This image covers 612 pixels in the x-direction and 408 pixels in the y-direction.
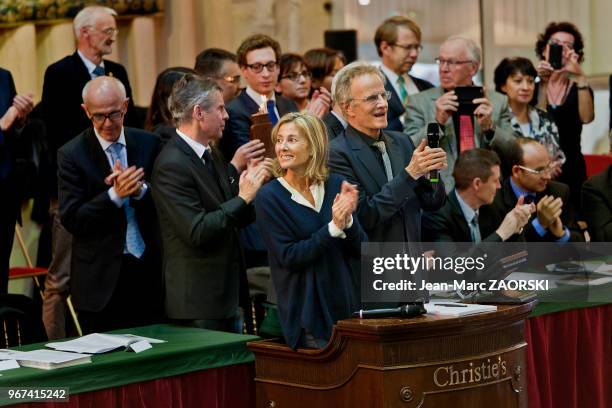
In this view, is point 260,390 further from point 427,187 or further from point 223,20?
point 223,20

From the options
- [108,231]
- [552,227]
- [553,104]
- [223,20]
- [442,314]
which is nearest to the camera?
[442,314]

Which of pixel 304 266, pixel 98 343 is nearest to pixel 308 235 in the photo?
pixel 304 266

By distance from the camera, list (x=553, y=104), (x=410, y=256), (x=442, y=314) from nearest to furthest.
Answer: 1. (x=442, y=314)
2. (x=410, y=256)
3. (x=553, y=104)

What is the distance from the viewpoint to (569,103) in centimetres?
810

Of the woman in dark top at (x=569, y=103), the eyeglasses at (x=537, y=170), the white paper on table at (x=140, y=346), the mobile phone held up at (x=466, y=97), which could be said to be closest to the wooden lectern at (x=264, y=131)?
the mobile phone held up at (x=466, y=97)

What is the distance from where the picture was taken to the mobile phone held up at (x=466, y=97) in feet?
22.3

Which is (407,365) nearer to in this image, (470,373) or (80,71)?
(470,373)

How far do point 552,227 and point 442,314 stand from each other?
233cm

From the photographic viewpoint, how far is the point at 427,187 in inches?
207

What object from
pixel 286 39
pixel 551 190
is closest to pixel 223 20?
pixel 286 39

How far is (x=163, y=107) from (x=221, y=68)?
493 millimetres

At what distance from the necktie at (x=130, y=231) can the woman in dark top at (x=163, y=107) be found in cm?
29

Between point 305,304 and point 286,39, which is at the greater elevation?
point 286,39

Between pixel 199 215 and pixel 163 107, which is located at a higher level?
pixel 163 107
